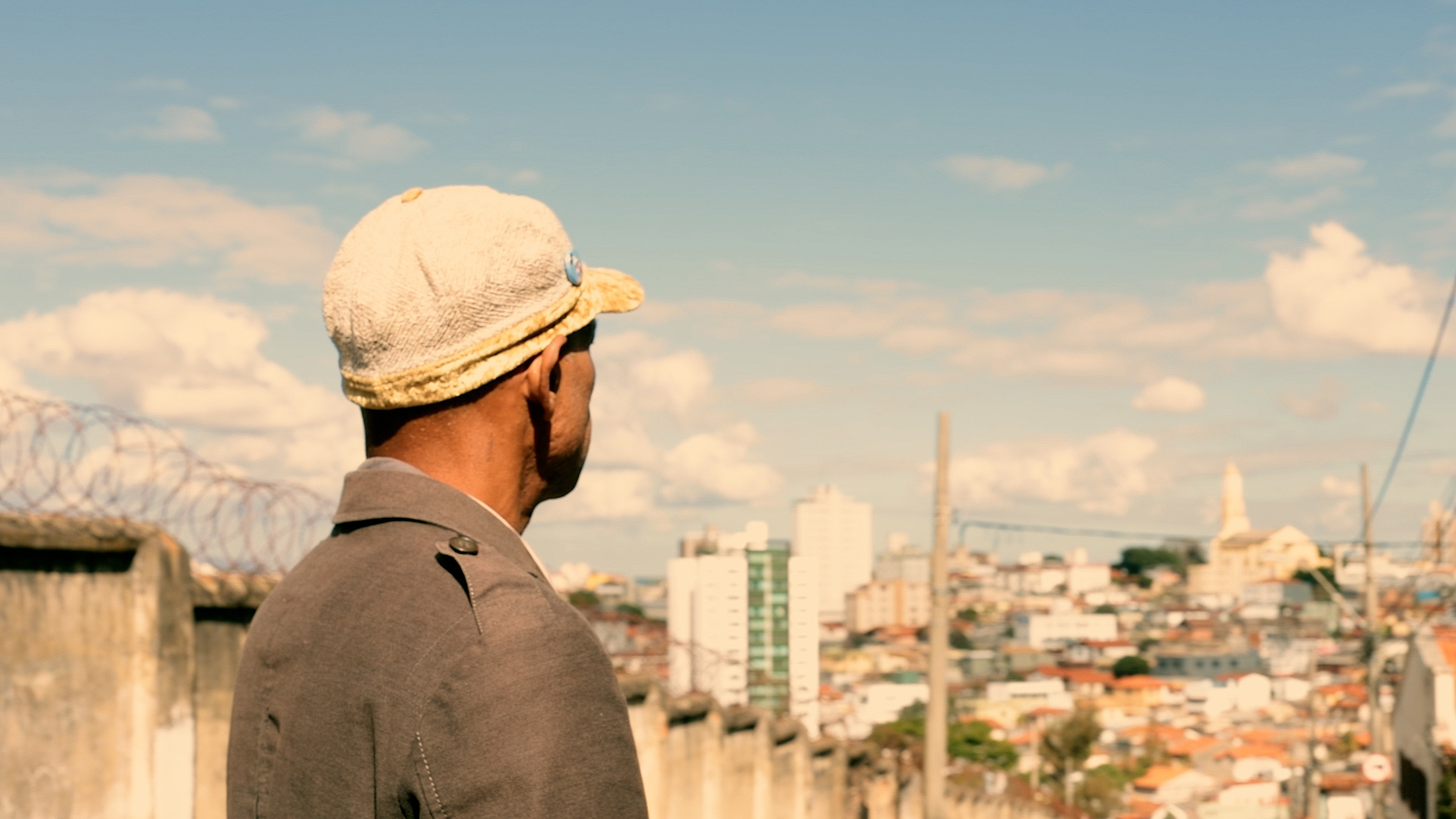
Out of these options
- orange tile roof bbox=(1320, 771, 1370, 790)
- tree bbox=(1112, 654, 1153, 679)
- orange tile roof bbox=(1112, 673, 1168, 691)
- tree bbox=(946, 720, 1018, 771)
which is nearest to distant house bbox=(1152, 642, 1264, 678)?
tree bbox=(1112, 654, 1153, 679)

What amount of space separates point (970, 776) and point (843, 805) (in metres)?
38.4

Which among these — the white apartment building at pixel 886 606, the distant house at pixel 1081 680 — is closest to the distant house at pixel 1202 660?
the distant house at pixel 1081 680

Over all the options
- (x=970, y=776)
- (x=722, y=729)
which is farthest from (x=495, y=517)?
(x=970, y=776)

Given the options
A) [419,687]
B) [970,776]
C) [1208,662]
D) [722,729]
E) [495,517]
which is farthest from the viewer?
[1208,662]

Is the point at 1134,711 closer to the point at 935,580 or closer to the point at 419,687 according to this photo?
the point at 935,580

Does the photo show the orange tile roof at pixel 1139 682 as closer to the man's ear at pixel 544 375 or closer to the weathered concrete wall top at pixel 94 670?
Result: the weathered concrete wall top at pixel 94 670

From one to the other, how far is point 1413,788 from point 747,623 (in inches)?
497

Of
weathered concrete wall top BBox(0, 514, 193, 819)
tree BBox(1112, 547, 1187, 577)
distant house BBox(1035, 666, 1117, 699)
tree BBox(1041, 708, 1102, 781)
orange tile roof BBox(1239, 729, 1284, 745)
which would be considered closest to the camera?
weathered concrete wall top BBox(0, 514, 193, 819)

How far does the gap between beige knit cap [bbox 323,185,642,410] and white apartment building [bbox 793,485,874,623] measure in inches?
2537

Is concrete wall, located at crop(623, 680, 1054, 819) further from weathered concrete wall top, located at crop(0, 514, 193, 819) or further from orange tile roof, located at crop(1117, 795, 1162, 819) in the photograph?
orange tile roof, located at crop(1117, 795, 1162, 819)

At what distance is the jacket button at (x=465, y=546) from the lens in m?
1.60

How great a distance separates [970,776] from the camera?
50188 millimetres

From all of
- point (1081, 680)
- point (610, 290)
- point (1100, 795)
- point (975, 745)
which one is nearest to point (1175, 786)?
point (1100, 795)

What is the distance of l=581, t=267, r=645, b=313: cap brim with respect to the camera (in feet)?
6.29
